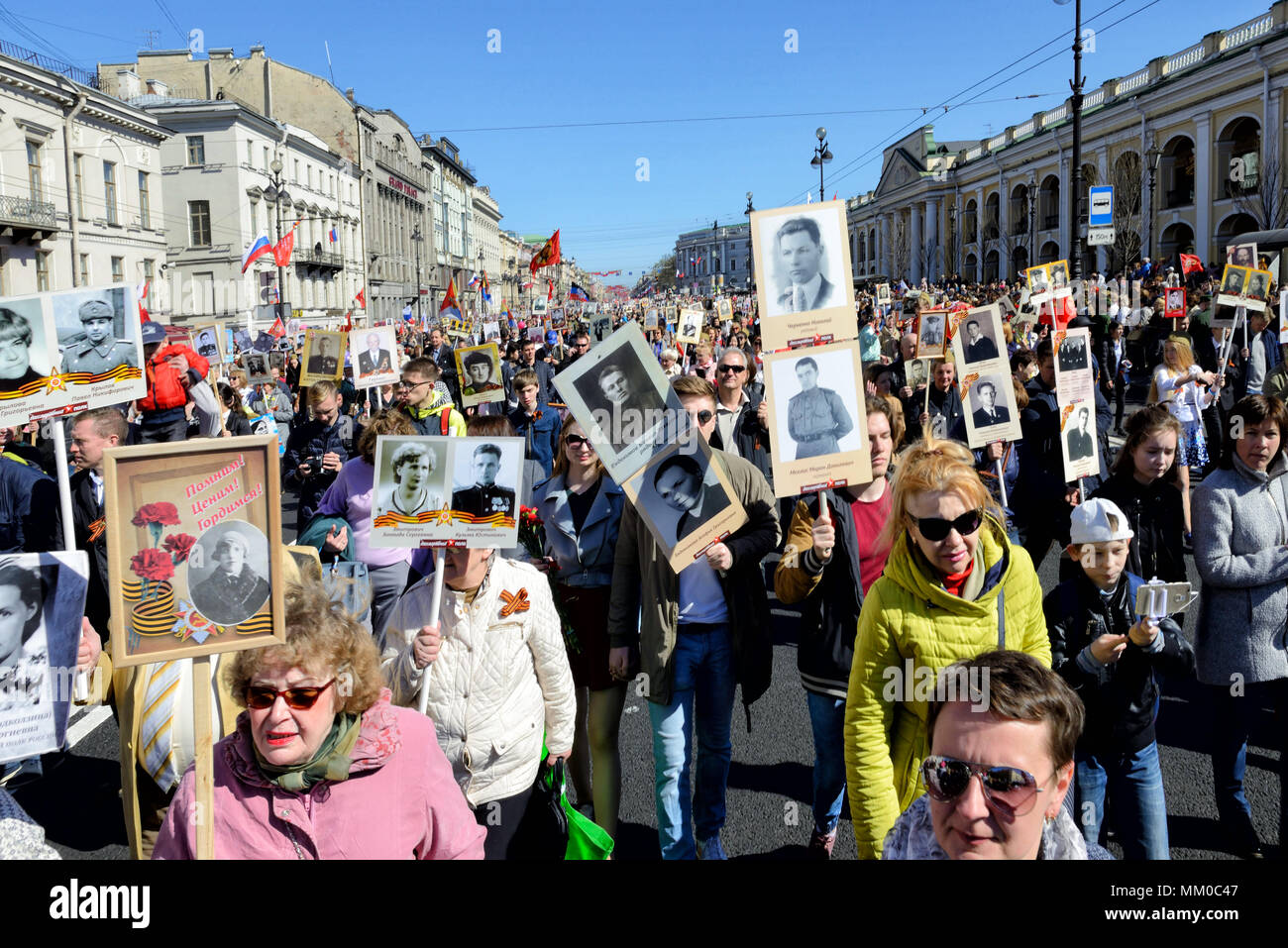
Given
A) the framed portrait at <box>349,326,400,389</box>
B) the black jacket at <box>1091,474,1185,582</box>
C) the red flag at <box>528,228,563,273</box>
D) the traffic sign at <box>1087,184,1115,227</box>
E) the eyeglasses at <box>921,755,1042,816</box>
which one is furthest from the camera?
the red flag at <box>528,228,563,273</box>

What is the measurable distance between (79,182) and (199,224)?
12764mm

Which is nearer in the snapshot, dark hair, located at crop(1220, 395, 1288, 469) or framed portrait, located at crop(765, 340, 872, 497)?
framed portrait, located at crop(765, 340, 872, 497)

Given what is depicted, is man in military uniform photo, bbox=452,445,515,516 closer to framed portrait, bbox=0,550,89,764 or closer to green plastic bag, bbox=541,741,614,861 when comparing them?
green plastic bag, bbox=541,741,614,861

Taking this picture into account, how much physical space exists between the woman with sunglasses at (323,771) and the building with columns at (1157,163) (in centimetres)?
1761

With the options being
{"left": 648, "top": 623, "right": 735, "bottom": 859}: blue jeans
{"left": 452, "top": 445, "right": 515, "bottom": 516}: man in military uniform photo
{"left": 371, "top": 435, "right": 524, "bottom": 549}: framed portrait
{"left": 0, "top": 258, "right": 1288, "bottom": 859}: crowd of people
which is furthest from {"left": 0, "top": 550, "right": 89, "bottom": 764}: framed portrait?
{"left": 648, "top": 623, "right": 735, "bottom": 859}: blue jeans

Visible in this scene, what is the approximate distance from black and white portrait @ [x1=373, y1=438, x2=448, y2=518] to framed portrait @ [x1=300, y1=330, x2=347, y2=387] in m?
7.19

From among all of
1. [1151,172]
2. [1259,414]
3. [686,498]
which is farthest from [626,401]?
[1151,172]

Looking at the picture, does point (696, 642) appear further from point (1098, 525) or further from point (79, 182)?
point (79, 182)

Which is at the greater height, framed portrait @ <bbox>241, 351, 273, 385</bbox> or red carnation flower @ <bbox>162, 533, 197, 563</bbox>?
framed portrait @ <bbox>241, 351, 273, 385</bbox>

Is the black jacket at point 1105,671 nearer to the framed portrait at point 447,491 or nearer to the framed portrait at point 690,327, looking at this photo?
the framed portrait at point 447,491

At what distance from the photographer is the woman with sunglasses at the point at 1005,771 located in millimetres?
1842

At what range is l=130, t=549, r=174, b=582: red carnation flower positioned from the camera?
2.33 m

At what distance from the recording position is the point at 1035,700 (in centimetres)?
188

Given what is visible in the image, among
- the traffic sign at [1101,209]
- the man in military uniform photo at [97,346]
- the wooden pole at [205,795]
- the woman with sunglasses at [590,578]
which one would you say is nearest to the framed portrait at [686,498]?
the woman with sunglasses at [590,578]
